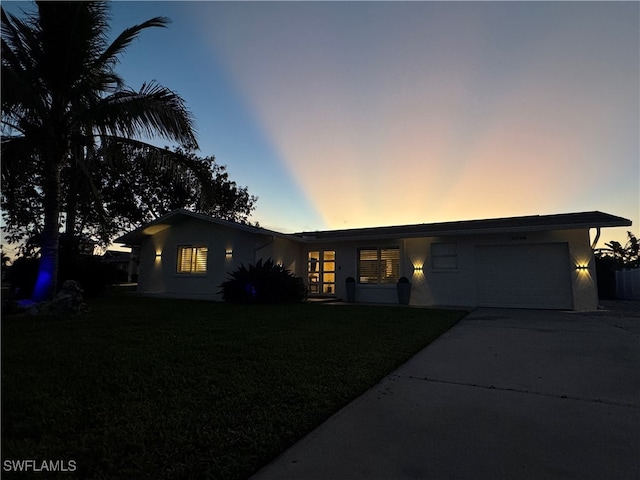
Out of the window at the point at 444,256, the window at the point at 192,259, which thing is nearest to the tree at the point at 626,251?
the window at the point at 444,256

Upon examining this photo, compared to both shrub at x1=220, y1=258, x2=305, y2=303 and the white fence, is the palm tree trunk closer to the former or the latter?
shrub at x1=220, y1=258, x2=305, y2=303

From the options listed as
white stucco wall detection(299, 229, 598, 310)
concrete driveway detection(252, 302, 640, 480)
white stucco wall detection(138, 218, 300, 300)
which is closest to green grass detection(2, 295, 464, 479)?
concrete driveway detection(252, 302, 640, 480)

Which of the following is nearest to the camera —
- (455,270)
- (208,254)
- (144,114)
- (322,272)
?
(144,114)

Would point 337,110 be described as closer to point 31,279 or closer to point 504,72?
point 504,72

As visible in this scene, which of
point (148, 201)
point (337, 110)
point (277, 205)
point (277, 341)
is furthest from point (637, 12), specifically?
point (148, 201)

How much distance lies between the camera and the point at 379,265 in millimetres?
13516

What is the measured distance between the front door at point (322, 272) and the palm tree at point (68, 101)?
793 centimetres

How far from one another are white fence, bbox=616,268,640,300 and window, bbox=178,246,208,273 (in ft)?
60.5

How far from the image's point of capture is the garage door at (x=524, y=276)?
10812 mm

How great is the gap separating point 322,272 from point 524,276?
760cm

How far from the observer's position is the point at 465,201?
49.5 feet

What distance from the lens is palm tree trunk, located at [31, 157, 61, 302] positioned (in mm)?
8047

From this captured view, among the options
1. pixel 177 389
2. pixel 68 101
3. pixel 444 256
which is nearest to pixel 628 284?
pixel 444 256

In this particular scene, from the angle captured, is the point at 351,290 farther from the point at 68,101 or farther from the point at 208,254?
the point at 68,101
